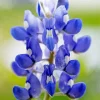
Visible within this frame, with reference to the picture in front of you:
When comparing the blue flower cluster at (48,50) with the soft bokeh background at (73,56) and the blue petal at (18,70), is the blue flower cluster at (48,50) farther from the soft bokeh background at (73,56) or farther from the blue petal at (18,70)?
the soft bokeh background at (73,56)

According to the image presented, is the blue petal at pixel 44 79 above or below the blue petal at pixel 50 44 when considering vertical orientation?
below

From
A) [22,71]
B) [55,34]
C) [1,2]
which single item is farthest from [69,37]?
[1,2]

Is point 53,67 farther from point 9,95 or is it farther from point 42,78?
point 9,95

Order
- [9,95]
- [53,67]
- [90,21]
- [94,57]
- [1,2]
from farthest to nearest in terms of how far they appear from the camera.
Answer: [1,2] → [90,21] → [94,57] → [9,95] → [53,67]

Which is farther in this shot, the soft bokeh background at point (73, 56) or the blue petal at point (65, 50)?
the soft bokeh background at point (73, 56)

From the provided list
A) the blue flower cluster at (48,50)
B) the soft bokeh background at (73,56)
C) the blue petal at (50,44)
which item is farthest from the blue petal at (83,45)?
the soft bokeh background at (73,56)

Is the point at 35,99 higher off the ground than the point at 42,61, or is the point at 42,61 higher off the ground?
the point at 42,61

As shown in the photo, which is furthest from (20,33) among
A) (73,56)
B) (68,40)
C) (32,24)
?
(73,56)
